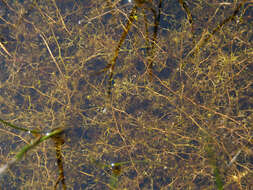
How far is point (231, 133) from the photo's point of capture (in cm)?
318

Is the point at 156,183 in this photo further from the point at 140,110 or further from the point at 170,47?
the point at 170,47

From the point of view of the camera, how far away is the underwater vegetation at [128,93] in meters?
3.21

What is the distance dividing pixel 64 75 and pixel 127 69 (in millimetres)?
925

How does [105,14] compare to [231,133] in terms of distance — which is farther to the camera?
[105,14]

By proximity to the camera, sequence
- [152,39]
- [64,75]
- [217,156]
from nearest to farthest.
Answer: [217,156], [152,39], [64,75]

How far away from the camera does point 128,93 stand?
3.46 m

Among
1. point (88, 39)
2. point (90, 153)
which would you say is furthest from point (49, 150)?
point (88, 39)

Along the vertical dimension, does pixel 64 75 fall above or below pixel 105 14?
below

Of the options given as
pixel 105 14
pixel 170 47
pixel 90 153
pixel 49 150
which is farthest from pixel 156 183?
pixel 105 14

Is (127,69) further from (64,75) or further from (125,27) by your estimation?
(64,75)

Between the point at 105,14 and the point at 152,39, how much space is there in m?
0.78

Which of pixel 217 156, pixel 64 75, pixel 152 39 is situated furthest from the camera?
pixel 64 75

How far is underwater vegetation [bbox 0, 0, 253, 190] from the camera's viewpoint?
321 cm

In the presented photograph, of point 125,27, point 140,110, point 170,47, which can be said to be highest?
point 125,27
